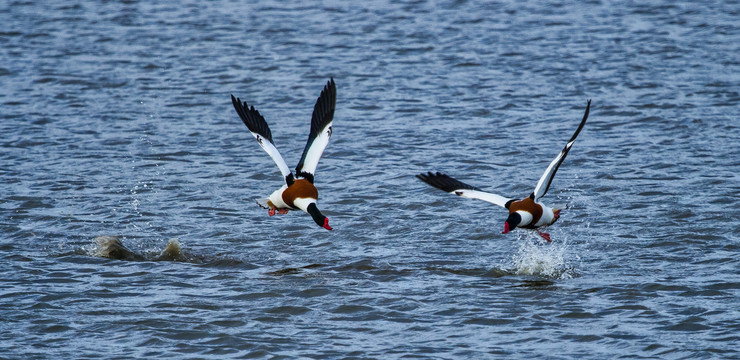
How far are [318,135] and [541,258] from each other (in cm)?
267

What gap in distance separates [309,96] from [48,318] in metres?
9.11

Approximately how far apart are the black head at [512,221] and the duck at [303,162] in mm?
1714

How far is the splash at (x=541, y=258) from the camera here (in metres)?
10.9

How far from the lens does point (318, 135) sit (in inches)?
456

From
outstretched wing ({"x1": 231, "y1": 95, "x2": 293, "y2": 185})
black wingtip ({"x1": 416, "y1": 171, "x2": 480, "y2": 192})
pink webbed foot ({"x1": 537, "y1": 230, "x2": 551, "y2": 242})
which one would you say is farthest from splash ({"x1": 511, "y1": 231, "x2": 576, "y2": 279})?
outstretched wing ({"x1": 231, "y1": 95, "x2": 293, "y2": 185})

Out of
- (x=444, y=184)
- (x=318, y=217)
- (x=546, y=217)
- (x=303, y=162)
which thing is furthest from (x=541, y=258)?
(x=303, y=162)

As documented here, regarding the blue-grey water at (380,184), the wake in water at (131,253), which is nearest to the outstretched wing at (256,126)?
the blue-grey water at (380,184)

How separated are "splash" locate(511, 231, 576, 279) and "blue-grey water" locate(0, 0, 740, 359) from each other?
36mm

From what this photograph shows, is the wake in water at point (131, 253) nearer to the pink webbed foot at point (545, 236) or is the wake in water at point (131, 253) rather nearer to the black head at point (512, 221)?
the black head at point (512, 221)

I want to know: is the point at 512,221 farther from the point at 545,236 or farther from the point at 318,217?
the point at 318,217

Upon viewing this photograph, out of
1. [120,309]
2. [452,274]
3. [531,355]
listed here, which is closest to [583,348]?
[531,355]

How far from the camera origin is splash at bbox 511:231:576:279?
35.6ft

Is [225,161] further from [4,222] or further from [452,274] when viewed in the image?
[452,274]

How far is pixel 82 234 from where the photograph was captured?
12156 mm
